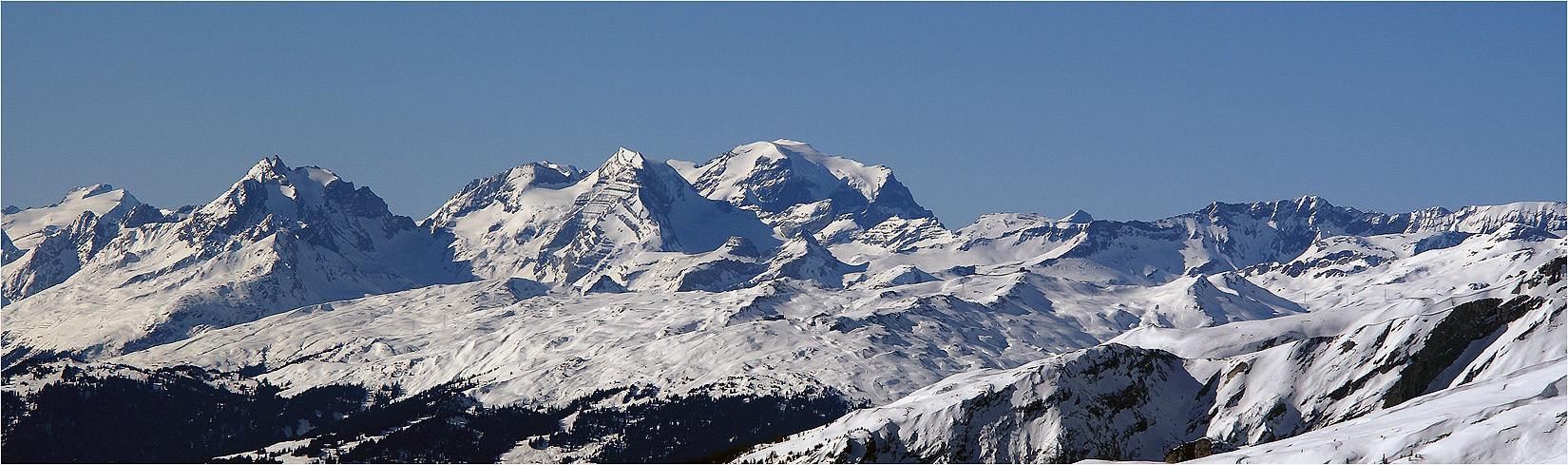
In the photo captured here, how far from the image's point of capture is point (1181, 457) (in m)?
182

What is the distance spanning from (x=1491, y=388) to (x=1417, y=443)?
3703 centimetres

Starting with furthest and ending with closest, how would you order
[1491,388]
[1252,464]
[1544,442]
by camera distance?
[1491,388] → [1252,464] → [1544,442]

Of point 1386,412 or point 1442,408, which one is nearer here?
Result: point 1442,408

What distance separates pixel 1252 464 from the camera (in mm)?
135000

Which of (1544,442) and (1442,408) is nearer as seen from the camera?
(1544,442)

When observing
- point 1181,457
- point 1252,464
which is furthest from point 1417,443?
point 1181,457

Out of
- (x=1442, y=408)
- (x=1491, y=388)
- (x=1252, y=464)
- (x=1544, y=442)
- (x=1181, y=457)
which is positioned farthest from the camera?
(x=1181, y=457)

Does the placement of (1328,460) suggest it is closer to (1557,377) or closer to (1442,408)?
(1442,408)

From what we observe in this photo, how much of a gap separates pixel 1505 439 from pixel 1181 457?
5593cm

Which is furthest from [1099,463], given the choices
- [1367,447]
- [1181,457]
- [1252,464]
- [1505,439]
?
[1181,457]

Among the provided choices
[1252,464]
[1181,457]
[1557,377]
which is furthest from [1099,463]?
[1557,377]

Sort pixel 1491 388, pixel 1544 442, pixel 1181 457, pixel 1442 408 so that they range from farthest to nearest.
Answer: pixel 1181 457
pixel 1491 388
pixel 1442 408
pixel 1544 442

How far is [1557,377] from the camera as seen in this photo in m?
162

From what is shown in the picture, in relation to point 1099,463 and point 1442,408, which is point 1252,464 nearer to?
point 1099,463
